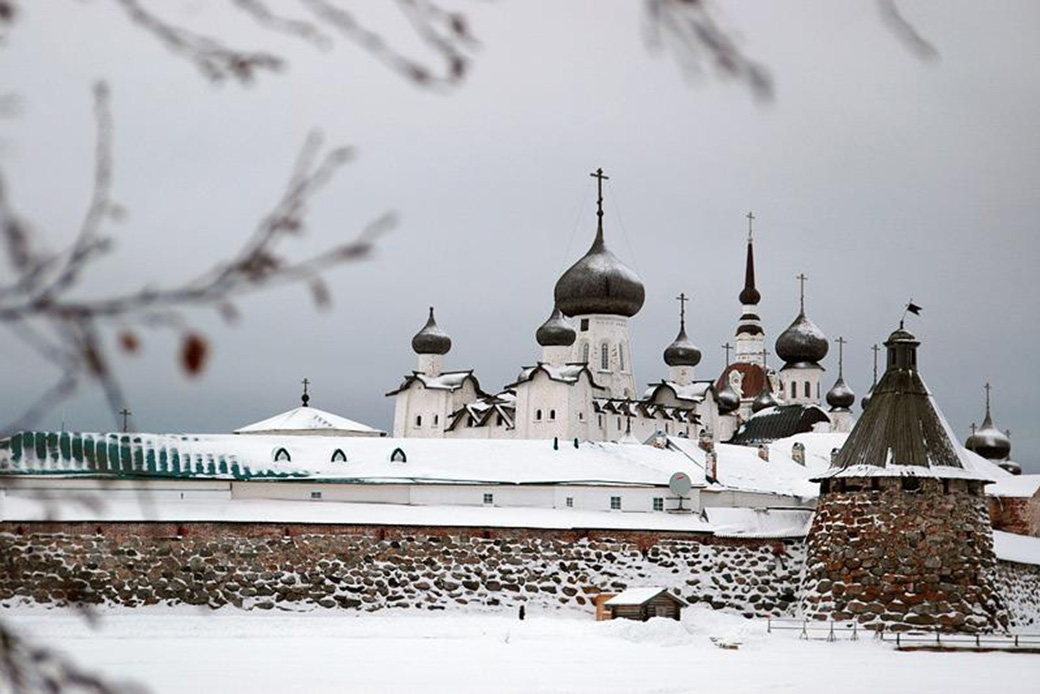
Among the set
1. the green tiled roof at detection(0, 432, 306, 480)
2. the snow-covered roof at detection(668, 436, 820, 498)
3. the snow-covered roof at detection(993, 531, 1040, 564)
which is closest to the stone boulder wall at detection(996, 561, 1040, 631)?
the snow-covered roof at detection(993, 531, 1040, 564)

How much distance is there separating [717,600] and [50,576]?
12.6 metres

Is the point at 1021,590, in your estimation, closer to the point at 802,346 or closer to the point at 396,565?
the point at 396,565

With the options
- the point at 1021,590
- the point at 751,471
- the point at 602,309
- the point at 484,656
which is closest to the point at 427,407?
the point at 602,309

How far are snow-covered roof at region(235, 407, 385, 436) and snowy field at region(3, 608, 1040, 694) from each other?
13.7m

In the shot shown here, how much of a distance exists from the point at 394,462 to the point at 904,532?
11169mm

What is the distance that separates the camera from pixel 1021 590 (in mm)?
31141

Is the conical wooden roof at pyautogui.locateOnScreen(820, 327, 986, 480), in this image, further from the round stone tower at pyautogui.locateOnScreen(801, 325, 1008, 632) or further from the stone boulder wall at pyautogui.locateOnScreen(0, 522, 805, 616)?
the stone boulder wall at pyautogui.locateOnScreen(0, 522, 805, 616)

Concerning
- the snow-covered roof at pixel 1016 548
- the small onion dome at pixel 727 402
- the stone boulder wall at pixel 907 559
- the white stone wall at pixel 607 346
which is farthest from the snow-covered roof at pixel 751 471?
the small onion dome at pixel 727 402

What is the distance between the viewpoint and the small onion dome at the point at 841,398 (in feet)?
205

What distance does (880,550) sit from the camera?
27125 millimetres

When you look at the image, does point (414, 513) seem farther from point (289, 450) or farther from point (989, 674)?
point (989, 674)

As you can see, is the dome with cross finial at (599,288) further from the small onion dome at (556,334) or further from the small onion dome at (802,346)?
the small onion dome at (802,346)

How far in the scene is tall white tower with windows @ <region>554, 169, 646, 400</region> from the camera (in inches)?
2012

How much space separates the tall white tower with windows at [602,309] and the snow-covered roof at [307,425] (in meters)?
10.8
